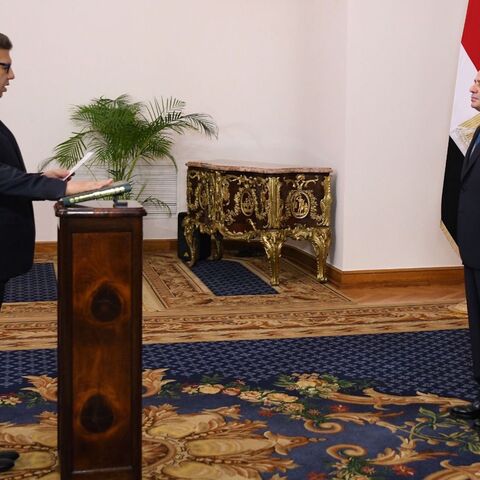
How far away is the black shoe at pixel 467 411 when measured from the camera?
423cm

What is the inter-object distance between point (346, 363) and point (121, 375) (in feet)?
7.46

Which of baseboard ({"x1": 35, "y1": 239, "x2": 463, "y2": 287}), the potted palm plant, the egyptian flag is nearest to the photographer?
the egyptian flag

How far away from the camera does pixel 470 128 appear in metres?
6.80

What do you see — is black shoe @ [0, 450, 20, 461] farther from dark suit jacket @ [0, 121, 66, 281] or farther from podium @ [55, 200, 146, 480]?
dark suit jacket @ [0, 121, 66, 281]

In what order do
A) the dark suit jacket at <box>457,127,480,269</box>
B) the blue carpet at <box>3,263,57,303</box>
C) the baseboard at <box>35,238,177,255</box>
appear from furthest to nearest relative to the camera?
the baseboard at <box>35,238,177,255</box>, the blue carpet at <box>3,263,57,303</box>, the dark suit jacket at <box>457,127,480,269</box>

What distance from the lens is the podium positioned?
3.09m

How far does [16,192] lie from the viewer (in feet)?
10.5

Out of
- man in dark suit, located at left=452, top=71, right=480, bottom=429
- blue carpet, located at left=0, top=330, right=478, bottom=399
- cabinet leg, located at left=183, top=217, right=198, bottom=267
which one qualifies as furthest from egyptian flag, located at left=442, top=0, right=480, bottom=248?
man in dark suit, located at left=452, top=71, right=480, bottom=429

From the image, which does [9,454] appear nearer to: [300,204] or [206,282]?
[206,282]

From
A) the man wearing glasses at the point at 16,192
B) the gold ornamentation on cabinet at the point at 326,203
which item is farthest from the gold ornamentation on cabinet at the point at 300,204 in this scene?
the man wearing glasses at the point at 16,192

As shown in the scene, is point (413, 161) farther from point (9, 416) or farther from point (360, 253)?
point (9, 416)

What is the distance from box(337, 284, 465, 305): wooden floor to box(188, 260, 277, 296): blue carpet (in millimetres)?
717

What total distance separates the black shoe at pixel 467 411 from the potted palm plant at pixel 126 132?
4.87 meters

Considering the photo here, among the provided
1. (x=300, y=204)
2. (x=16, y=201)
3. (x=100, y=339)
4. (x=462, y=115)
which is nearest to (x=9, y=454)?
(x=100, y=339)
